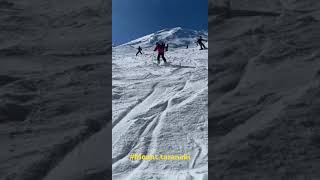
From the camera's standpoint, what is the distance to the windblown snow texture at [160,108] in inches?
91.5

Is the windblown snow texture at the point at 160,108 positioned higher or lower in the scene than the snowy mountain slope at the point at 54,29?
lower

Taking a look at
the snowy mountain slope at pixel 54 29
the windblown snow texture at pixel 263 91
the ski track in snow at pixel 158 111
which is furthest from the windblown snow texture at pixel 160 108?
the snowy mountain slope at pixel 54 29

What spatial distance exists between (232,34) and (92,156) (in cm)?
135

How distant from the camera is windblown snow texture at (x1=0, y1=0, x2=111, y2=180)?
2295mm

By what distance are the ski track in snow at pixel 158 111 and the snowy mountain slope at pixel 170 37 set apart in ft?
0.24

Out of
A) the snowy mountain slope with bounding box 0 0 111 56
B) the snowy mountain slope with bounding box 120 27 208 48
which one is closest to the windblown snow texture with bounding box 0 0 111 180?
the snowy mountain slope with bounding box 0 0 111 56

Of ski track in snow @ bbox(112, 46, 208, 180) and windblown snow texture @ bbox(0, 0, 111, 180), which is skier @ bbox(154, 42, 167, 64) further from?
windblown snow texture @ bbox(0, 0, 111, 180)

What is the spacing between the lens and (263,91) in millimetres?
2402

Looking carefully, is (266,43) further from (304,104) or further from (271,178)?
(271,178)

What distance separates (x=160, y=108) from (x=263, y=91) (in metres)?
0.78

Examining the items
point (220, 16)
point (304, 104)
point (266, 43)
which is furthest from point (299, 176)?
point (220, 16)
